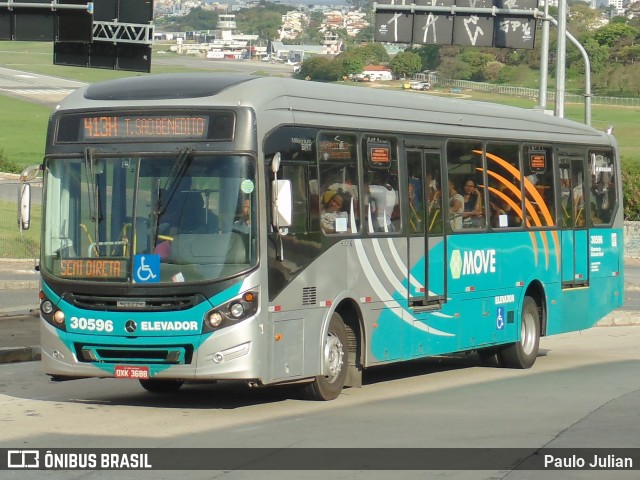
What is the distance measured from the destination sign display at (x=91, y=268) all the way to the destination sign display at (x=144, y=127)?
1.13m

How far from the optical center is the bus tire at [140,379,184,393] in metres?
14.4

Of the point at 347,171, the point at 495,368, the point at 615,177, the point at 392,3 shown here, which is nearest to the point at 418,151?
the point at 347,171

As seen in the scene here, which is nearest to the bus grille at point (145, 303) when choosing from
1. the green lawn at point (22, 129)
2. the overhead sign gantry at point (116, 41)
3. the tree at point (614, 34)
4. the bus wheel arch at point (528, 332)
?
the bus wheel arch at point (528, 332)

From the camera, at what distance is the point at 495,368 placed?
18.1m

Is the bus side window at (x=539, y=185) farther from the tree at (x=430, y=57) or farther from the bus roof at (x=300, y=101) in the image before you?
the tree at (x=430, y=57)

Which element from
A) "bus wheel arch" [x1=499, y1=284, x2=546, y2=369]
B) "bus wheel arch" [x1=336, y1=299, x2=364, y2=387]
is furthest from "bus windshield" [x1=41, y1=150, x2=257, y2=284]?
"bus wheel arch" [x1=499, y1=284, x2=546, y2=369]

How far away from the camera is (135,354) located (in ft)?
41.2

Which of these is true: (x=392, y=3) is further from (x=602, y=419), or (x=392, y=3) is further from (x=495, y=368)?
(x=602, y=419)

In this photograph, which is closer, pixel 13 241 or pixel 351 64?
pixel 13 241

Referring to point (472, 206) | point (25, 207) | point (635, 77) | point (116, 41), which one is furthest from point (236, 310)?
point (635, 77)

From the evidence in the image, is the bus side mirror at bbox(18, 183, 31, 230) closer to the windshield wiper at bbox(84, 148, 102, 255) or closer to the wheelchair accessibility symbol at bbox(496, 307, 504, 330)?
the windshield wiper at bbox(84, 148, 102, 255)

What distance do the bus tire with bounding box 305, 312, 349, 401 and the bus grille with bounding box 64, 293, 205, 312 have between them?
163cm

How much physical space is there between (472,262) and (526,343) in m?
2.23

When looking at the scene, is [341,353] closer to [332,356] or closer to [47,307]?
[332,356]
